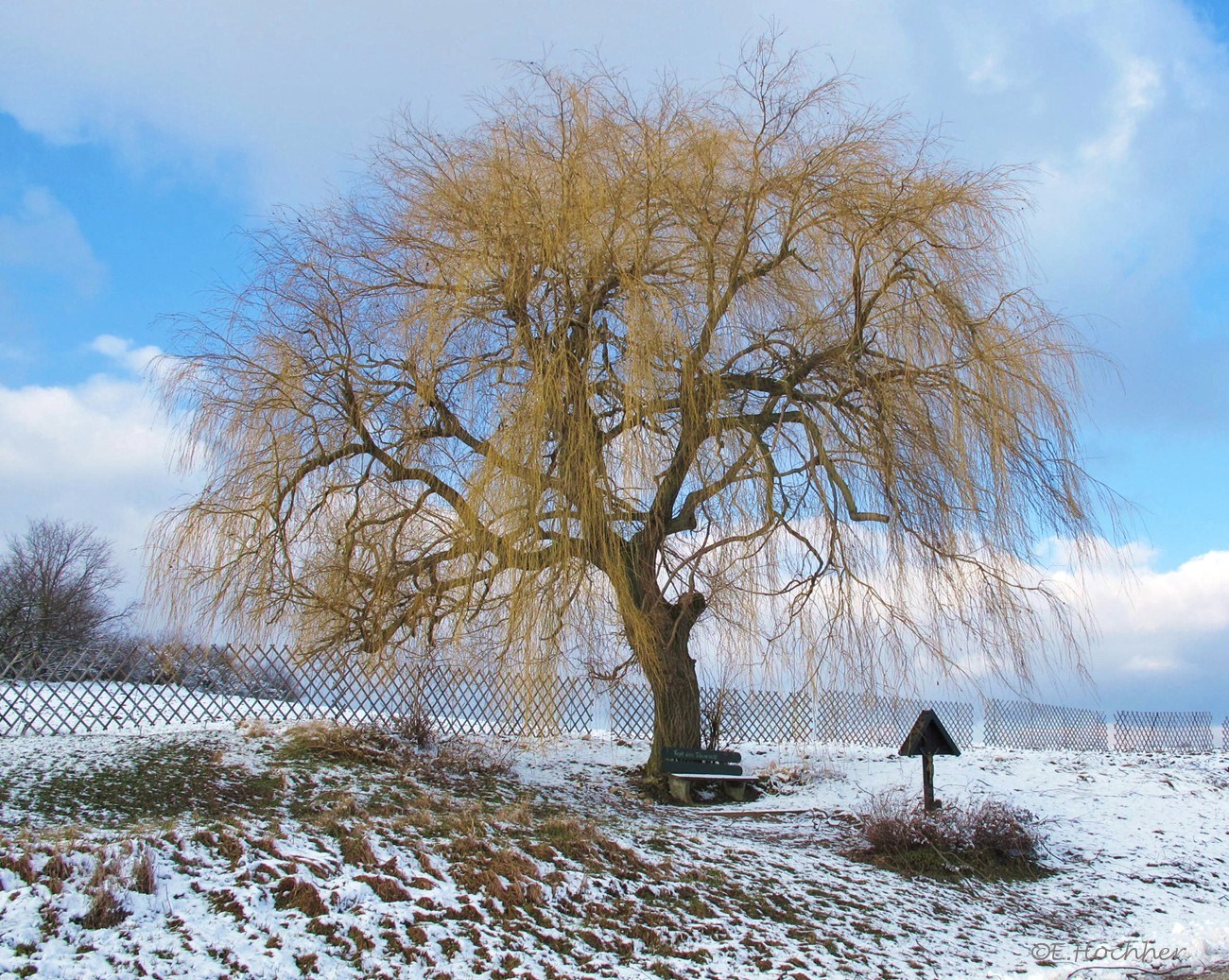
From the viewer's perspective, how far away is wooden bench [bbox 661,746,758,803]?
32.9ft

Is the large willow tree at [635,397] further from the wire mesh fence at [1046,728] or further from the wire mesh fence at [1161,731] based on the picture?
the wire mesh fence at [1161,731]

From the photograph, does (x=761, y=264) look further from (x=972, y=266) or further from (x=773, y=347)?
(x=972, y=266)

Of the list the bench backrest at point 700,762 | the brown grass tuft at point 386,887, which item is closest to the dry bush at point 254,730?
the bench backrest at point 700,762

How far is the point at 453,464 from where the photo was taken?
29.1 ft

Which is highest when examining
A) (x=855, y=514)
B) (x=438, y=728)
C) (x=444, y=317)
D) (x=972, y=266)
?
(x=972, y=266)

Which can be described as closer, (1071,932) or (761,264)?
(1071,932)

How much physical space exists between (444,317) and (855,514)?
4.19m

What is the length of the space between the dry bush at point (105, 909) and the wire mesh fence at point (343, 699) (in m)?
3.42

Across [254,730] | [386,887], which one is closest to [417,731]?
[254,730]

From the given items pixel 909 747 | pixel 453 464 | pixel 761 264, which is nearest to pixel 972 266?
pixel 761 264

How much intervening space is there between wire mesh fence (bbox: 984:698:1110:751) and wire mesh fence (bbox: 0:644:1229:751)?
12.9 feet

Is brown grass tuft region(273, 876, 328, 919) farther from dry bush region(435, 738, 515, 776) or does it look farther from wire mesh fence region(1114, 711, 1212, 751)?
wire mesh fence region(1114, 711, 1212, 751)

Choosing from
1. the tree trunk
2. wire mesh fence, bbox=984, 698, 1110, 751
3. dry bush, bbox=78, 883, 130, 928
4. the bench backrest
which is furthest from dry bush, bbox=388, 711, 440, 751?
wire mesh fence, bbox=984, 698, 1110, 751

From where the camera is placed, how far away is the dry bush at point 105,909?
4.26m
